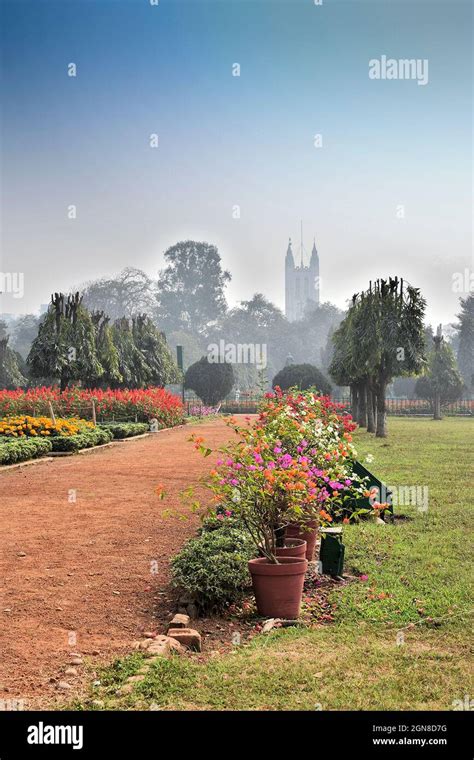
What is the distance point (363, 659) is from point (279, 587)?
3.43 ft

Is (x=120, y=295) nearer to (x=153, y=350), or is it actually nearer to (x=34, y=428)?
(x=153, y=350)

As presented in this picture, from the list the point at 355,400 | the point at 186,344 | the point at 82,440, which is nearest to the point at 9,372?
the point at 355,400

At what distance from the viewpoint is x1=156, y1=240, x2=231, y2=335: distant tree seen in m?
89.2

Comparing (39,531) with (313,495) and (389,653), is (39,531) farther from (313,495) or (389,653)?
(389,653)

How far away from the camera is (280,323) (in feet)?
298

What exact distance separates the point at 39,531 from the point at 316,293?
149 m

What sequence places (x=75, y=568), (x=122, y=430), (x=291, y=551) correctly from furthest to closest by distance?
(x=122, y=430), (x=75, y=568), (x=291, y=551)

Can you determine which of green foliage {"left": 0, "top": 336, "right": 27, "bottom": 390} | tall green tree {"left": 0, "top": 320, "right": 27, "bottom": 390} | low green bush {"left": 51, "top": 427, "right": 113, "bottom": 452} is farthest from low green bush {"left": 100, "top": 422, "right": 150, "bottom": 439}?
green foliage {"left": 0, "top": 336, "right": 27, "bottom": 390}

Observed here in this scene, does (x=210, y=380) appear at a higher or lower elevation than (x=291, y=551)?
higher

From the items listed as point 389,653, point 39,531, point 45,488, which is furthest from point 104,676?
point 45,488

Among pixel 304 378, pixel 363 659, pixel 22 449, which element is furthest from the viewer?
pixel 304 378

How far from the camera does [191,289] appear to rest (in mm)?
90625

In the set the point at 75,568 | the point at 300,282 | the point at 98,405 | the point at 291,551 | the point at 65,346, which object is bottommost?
the point at 75,568
